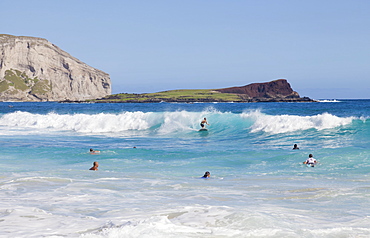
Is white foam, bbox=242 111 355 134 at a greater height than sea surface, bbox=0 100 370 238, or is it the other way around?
white foam, bbox=242 111 355 134

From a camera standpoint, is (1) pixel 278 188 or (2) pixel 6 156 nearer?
(1) pixel 278 188

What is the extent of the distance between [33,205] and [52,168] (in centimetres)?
774

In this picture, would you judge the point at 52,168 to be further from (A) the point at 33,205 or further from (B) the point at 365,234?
(B) the point at 365,234

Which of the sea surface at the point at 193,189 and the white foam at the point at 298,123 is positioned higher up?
the white foam at the point at 298,123

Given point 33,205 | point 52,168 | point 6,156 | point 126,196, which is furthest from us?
point 6,156

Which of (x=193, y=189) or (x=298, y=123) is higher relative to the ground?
(x=298, y=123)

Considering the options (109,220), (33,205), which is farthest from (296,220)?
(33,205)

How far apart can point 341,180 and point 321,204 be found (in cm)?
423

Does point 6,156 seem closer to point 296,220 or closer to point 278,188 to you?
point 278,188

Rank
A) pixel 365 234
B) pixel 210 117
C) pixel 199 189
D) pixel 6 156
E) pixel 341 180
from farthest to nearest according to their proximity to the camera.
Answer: pixel 210 117 → pixel 6 156 → pixel 341 180 → pixel 199 189 → pixel 365 234

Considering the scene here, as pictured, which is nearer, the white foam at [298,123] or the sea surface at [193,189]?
the sea surface at [193,189]

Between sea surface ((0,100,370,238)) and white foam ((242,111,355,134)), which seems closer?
sea surface ((0,100,370,238))

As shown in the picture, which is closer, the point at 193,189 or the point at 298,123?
the point at 193,189

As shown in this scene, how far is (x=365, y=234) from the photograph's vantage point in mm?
7887
